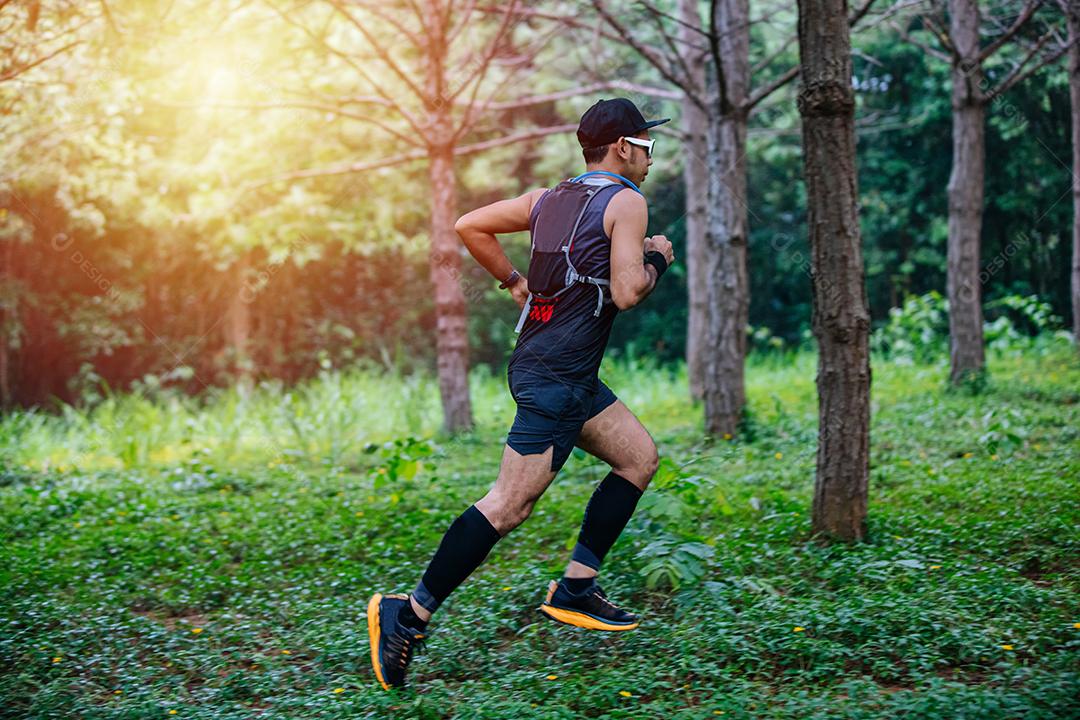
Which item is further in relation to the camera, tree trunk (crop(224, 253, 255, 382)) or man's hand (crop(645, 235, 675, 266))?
tree trunk (crop(224, 253, 255, 382))

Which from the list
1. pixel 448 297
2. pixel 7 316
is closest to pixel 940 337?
pixel 448 297

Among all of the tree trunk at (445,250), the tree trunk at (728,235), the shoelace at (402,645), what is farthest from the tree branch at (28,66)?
the tree trunk at (728,235)

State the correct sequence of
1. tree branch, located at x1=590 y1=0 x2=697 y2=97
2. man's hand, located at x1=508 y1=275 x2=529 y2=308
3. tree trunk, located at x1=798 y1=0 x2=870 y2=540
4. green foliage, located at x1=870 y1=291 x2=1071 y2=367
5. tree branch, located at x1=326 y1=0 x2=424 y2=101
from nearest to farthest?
man's hand, located at x1=508 y1=275 x2=529 y2=308 < tree trunk, located at x1=798 y1=0 x2=870 y2=540 < tree branch, located at x1=590 y1=0 x2=697 y2=97 < tree branch, located at x1=326 y1=0 x2=424 y2=101 < green foliage, located at x1=870 y1=291 x2=1071 y2=367

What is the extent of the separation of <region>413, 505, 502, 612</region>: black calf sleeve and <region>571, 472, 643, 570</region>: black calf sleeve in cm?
53

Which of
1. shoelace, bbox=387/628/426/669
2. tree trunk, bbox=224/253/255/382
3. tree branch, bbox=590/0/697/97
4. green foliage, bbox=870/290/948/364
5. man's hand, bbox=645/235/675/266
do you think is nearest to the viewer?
shoelace, bbox=387/628/426/669

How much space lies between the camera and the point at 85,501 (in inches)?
303

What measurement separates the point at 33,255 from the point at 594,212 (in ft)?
54.8

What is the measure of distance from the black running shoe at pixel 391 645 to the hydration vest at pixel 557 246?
116 centimetres

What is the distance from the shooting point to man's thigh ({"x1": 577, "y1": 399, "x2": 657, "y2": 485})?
13.4 feet

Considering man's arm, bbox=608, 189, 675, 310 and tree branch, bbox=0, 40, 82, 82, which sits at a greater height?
tree branch, bbox=0, 40, 82, 82

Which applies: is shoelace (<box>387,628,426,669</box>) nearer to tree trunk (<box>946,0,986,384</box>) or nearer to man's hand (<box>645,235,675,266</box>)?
man's hand (<box>645,235,675,266</box>)

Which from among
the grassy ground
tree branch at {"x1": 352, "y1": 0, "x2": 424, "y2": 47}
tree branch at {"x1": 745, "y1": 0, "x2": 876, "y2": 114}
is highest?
tree branch at {"x1": 352, "y1": 0, "x2": 424, "y2": 47}

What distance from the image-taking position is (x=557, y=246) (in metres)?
3.88

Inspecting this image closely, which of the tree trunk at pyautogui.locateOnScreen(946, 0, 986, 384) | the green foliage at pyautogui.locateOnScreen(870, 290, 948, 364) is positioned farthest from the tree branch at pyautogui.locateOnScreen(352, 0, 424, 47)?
the green foliage at pyautogui.locateOnScreen(870, 290, 948, 364)
